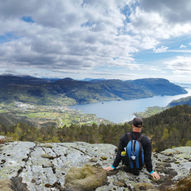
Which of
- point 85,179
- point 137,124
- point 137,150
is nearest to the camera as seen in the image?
point 85,179

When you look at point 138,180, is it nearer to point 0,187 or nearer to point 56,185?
point 56,185

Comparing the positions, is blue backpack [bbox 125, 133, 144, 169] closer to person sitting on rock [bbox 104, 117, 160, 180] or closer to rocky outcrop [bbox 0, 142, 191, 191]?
person sitting on rock [bbox 104, 117, 160, 180]

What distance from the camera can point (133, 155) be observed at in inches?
350

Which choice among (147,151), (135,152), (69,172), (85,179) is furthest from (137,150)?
(69,172)

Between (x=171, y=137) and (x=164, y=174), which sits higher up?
(x=164, y=174)

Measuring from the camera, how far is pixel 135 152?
8.84 metres

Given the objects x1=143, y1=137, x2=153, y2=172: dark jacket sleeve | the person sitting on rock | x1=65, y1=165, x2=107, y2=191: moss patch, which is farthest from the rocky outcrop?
x1=143, y1=137, x2=153, y2=172: dark jacket sleeve

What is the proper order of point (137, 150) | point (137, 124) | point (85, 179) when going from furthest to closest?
point (137, 150), point (137, 124), point (85, 179)

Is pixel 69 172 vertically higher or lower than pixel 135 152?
lower

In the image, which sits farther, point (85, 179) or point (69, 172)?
point (69, 172)

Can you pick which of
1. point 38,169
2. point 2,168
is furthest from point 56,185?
point 2,168

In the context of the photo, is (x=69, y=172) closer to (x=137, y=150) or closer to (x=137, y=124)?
(x=137, y=150)

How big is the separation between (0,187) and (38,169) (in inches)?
128

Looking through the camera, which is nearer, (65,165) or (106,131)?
(65,165)
